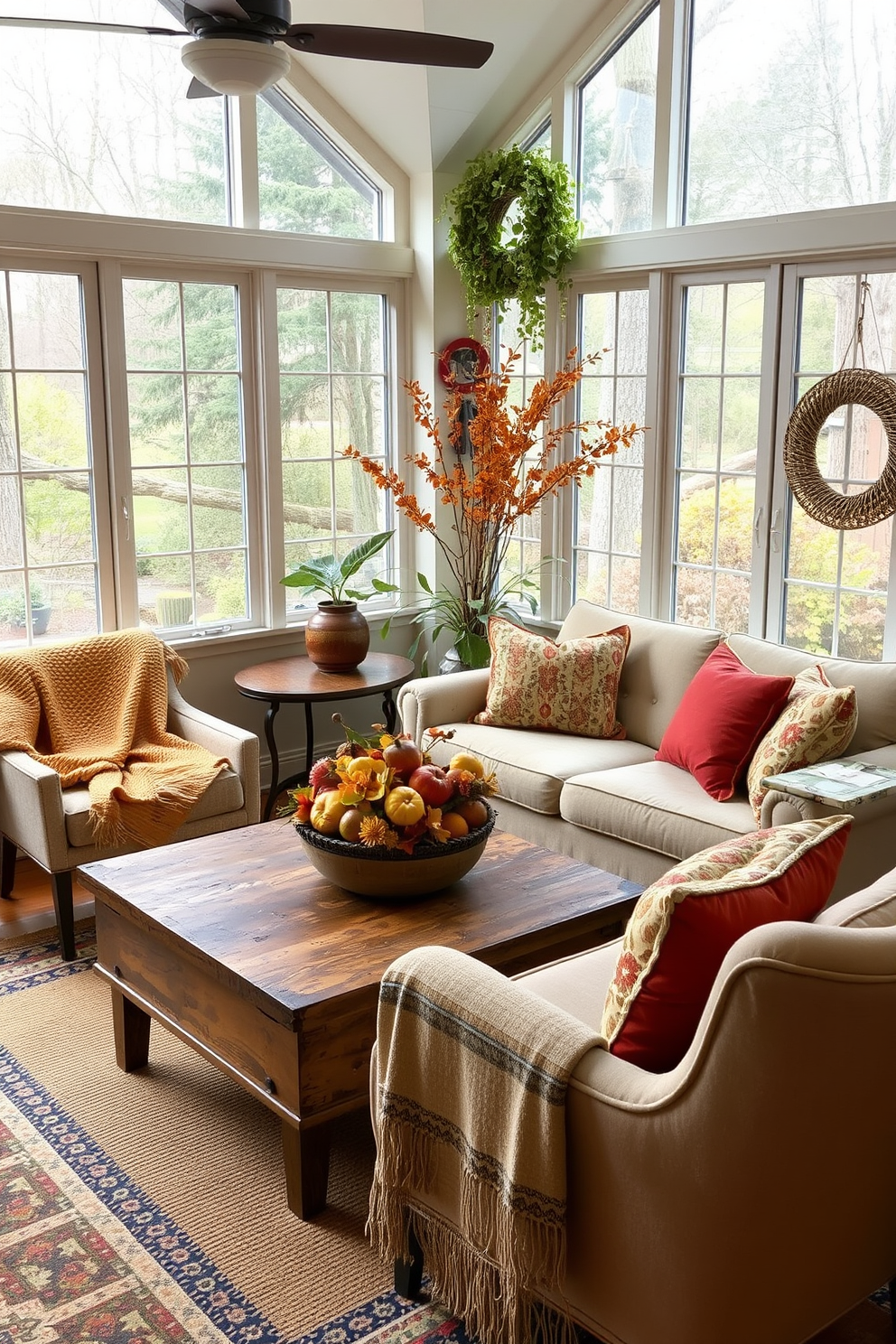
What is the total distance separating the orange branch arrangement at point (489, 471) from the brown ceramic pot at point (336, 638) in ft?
1.30

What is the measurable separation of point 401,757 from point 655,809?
1063mm

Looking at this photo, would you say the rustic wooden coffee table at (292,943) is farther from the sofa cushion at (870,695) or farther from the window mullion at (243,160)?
the window mullion at (243,160)

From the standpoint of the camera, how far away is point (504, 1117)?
6.38 ft

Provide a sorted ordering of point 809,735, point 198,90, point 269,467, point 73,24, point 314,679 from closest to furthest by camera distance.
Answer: point 73,24 → point 198,90 → point 809,735 → point 314,679 → point 269,467

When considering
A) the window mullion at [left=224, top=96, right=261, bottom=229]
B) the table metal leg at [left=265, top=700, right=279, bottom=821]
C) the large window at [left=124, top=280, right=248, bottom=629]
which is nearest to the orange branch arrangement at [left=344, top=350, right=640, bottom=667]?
the large window at [left=124, top=280, right=248, bottom=629]

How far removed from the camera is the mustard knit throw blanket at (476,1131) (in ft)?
6.20

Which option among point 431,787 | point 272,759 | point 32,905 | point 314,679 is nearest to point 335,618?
point 314,679

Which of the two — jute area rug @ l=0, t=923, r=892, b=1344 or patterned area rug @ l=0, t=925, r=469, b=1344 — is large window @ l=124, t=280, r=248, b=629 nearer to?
jute area rug @ l=0, t=923, r=892, b=1344

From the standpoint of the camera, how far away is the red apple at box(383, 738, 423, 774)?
2.86 metres

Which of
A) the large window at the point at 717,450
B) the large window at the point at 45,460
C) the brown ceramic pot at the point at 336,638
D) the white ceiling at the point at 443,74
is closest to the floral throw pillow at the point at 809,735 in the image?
the large window at the point at 717,450

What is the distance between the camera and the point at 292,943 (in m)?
2.68

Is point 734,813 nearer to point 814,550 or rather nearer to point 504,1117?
point 814,550

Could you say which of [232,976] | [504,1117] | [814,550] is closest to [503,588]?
[814,550]

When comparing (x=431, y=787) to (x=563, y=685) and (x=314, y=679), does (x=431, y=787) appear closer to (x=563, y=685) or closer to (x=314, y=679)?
(x=563, y=685)
